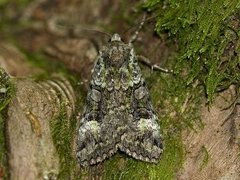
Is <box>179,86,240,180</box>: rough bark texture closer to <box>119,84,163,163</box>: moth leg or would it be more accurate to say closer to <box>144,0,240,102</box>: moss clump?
<box>144,0,240,102</box>: moss clump

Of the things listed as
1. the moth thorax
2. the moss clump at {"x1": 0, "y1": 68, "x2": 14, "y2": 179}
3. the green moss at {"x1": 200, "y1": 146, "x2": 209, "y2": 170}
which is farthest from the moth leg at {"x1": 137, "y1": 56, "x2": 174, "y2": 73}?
the moss clump at {"x1": 0, "y1": 68, "x2": 14, "y2": 179}

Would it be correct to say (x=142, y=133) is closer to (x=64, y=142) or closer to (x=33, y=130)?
(x=64, y=142)

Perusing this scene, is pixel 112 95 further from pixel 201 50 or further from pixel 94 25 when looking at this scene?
pixel 94 25

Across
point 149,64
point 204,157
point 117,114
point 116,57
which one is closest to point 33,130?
point 117,114

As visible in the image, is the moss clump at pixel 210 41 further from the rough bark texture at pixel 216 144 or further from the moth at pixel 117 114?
the moth at pixel 117 114

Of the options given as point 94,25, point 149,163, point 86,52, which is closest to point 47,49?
point 94,25

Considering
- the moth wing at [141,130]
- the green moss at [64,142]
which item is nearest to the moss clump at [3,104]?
the green moss at [64,142]
